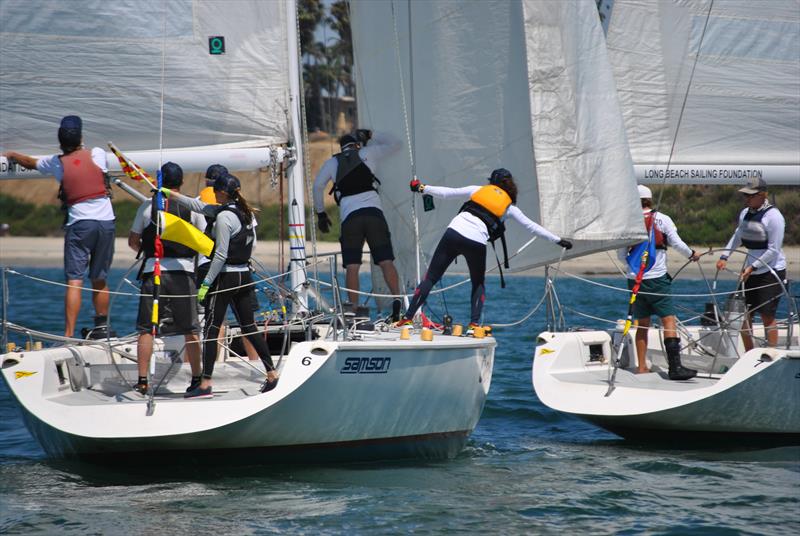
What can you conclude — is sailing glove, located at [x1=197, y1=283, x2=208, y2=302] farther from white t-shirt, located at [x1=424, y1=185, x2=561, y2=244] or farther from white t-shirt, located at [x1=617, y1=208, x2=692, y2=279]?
white t-shirt, located at [x1=617, y1=208, x2=692, y2=279]

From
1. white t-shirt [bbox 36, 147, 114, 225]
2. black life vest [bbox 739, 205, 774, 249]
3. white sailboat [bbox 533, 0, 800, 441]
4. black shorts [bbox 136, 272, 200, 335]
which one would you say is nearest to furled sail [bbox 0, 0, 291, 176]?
white t-shirt [bbox 36, 147, 114, 225]

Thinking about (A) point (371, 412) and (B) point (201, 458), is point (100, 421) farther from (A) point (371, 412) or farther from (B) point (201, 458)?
(A) point (371, 412)

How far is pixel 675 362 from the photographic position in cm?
1033

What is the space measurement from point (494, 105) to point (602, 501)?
425cm

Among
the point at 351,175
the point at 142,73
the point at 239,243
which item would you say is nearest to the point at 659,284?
the point at 351,175

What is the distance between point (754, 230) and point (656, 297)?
3.77 feet

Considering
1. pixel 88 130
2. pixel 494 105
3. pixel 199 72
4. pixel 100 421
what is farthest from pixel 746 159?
pixel 100 421

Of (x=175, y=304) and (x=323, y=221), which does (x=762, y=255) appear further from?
(x=175, y=304)

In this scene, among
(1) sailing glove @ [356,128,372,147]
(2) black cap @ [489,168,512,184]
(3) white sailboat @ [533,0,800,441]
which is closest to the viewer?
(2) black cap @ [489,168,512,184]

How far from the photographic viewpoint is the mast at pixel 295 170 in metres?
10.8

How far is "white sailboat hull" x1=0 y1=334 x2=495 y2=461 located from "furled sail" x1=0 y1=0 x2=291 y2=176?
8.23 feet

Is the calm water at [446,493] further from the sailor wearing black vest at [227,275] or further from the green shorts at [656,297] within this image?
the green shorts at [656,297]

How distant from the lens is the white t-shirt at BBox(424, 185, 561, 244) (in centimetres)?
955

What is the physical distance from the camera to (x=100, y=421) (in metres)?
7.95
